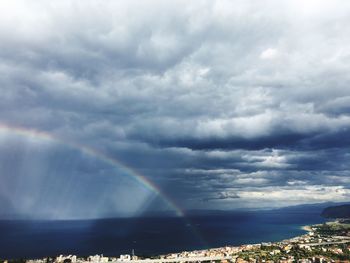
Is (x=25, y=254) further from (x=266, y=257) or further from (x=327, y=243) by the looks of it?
(x=327, y=243)

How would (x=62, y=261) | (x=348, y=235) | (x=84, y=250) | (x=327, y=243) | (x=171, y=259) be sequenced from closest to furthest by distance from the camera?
(x=62, y=261)
(x=171, y=259)
(x=327, y=243)
(x=84, y=250)
(x=348, y=235)

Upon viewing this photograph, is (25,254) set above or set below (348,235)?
above

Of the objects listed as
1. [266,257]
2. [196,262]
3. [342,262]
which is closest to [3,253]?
[196,262]

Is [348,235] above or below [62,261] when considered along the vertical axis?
below

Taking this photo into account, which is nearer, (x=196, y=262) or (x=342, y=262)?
(x=342, y=262)

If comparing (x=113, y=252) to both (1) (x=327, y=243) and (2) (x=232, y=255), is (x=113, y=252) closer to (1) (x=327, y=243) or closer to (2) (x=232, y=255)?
(2) (x=232, y=255)

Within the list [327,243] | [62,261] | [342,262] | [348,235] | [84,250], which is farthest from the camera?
[348,235]

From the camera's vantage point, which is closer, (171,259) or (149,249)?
(171,259)

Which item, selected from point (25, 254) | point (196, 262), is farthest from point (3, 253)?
point (196, 262)

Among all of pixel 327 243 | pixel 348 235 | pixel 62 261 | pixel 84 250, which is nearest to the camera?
pixel 62 261
